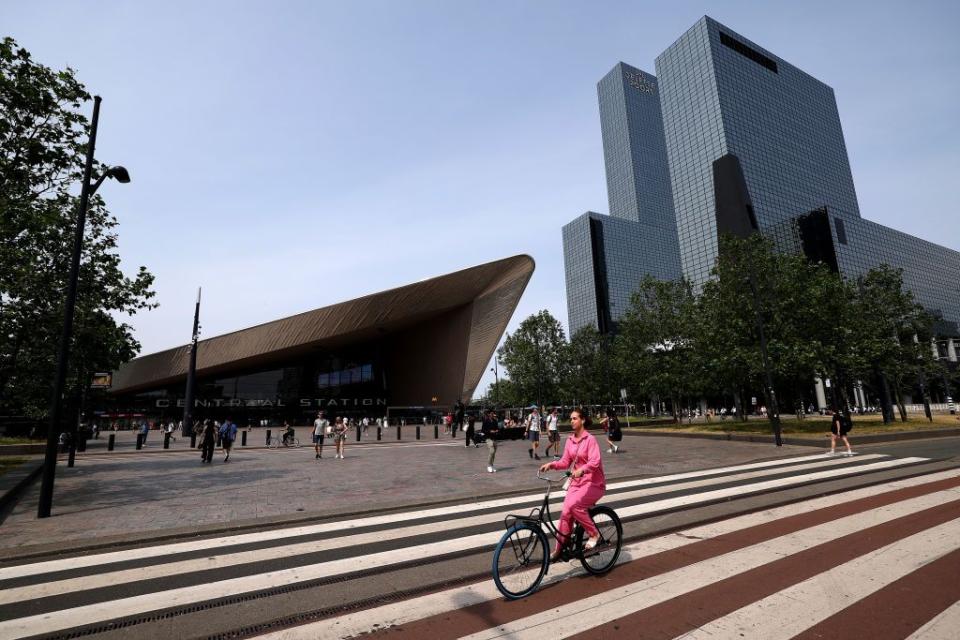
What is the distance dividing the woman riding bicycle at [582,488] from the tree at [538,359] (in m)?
38.1

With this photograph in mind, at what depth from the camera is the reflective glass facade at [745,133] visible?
11412cm

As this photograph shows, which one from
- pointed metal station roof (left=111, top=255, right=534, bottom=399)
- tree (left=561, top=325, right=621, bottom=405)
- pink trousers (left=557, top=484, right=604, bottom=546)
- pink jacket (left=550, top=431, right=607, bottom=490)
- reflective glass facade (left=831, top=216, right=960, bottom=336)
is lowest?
pink trousers (left=557, top=484, right=604, bottom=546)

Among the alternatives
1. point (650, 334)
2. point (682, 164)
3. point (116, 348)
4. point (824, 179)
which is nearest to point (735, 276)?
point (650, 334)

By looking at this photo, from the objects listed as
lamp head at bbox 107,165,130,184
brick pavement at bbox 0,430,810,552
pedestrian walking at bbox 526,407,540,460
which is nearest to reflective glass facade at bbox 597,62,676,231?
pedestrian walking at bbox 526,407,540,460

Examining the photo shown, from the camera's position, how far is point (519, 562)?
171 inches

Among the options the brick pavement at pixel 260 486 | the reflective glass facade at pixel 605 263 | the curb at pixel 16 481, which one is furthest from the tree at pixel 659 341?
the reflective glass facade at pixel 605 263

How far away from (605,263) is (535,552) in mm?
142413

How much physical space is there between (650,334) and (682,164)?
108607 millimetres

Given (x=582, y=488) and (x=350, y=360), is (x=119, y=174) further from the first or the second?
(x=350, y=360)

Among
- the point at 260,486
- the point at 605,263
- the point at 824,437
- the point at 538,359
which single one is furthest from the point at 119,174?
the point at 605,263

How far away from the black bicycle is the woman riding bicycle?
81 mm

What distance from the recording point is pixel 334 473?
13469 millimetres

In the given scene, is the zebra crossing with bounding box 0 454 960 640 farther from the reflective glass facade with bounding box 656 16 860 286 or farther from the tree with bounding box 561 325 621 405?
the reflective glass facade with bounding box 656 16 860 286

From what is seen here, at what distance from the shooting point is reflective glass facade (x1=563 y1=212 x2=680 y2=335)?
138 m
